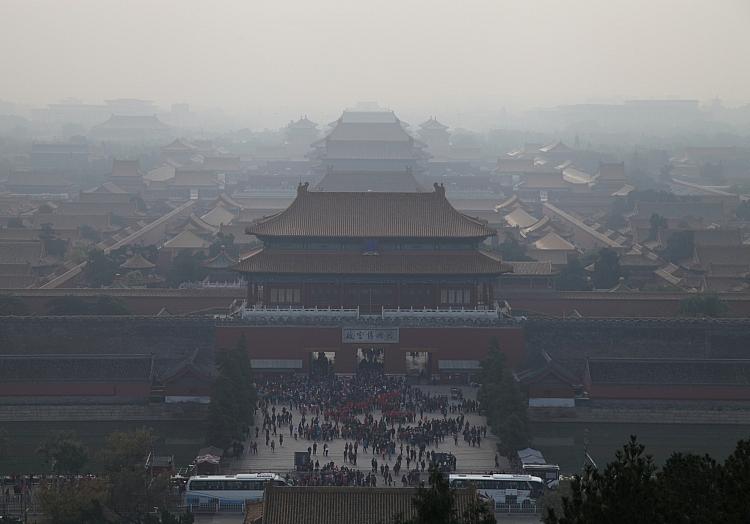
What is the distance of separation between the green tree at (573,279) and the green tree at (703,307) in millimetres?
5003

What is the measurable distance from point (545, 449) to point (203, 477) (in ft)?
25.3

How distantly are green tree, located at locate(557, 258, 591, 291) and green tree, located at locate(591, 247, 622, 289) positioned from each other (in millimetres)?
376

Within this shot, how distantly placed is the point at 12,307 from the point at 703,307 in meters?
18.2

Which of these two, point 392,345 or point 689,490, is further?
point 392,345

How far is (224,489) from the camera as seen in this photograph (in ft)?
67.9

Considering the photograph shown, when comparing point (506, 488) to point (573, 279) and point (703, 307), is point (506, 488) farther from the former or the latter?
point (573, 279)

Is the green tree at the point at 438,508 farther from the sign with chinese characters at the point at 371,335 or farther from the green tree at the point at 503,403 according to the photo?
the sign with chinese characters at the point at 371,335

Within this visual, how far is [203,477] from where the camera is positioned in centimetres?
2083

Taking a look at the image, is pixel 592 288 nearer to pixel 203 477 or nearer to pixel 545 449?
pixel 545 449

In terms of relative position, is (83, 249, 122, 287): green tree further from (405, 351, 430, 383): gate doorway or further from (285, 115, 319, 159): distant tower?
(285, 115, 319, 159): distant tower

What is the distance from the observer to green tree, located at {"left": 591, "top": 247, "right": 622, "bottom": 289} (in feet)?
121

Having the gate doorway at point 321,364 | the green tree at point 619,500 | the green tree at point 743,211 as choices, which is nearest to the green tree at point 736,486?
the green tree at point 619,500

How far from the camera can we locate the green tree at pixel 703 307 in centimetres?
3111

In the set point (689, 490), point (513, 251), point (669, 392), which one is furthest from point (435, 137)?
point (689, 490)
